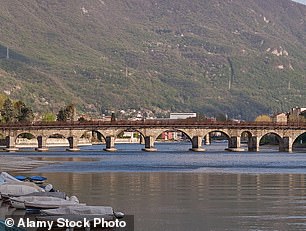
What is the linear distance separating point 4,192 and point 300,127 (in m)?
128

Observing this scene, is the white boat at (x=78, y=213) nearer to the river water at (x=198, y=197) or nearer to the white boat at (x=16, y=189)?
the river water at (x=198, y=197)

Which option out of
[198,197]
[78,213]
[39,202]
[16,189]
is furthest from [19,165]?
[78,213]

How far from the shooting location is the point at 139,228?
4212 cm

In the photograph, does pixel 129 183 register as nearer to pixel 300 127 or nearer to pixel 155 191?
pixel 155 191

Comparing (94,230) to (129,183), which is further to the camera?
(129,183)

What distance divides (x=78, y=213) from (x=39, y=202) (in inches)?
183

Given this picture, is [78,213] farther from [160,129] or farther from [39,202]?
[160,129]

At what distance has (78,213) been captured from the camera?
40.4m

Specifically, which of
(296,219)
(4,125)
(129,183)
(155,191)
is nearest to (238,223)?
(296,219)

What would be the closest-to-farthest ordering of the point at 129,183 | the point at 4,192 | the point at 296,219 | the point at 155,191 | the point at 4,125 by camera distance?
the point at 296,219, the point at 4,192, the point at 155,191, the point at 129,183, the point at 4,125

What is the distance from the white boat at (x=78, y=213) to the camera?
40.2 metres

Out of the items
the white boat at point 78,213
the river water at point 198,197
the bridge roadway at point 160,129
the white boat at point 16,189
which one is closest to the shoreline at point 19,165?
the river water at point 198,197

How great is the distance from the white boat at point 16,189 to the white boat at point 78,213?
7.00m

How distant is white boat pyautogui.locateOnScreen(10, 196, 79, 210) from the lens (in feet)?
143
